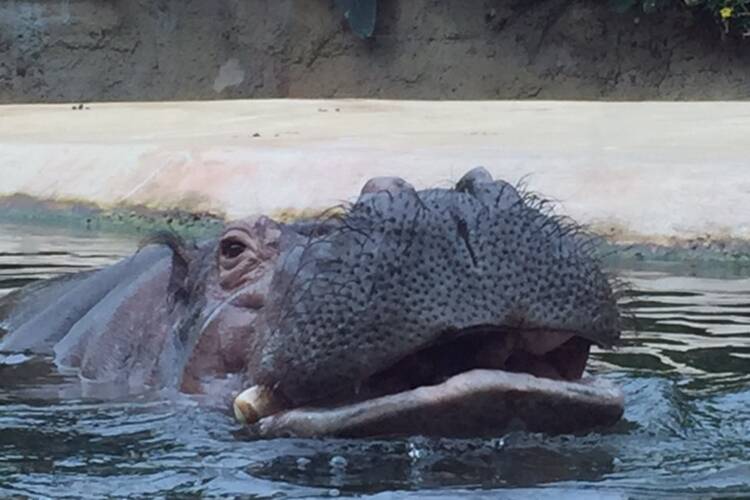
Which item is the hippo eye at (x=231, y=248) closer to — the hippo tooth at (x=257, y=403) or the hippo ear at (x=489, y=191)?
the hippo tooth at (x=257, y=403)

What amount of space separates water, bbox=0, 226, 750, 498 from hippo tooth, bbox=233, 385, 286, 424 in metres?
0.05

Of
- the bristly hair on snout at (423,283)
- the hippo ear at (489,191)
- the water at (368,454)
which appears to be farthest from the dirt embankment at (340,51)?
the bristly hair on snout at (423,283)

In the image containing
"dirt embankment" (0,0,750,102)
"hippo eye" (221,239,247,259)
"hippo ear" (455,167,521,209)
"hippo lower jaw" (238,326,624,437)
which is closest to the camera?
"hippo lower jaw" (238,326,624,437)

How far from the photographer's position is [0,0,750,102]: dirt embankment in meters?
16.3

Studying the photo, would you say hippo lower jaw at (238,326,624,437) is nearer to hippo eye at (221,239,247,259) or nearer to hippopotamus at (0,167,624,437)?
hippopotamus at (0,167,624,437)

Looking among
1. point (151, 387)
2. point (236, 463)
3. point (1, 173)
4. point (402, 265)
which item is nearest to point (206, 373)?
point (151, 387)

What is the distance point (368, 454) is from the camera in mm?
3234

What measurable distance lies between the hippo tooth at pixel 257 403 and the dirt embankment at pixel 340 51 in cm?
1296

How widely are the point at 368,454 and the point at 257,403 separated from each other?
13.8 inches

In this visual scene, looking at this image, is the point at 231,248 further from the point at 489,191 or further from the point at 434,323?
the point at 434,323

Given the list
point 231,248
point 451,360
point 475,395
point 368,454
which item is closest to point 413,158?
point 231,248

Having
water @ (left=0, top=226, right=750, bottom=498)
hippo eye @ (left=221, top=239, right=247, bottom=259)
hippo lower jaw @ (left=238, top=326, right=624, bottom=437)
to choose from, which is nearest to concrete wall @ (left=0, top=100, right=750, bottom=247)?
water @ (left=0, top=226, right=750, bottom=498)

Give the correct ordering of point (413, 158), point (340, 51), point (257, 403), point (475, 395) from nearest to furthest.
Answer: point (475, 395)
point (257, 403)
point (413, 158)
point (340, 51)

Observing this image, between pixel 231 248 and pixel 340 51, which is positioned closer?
pixel 231 248
